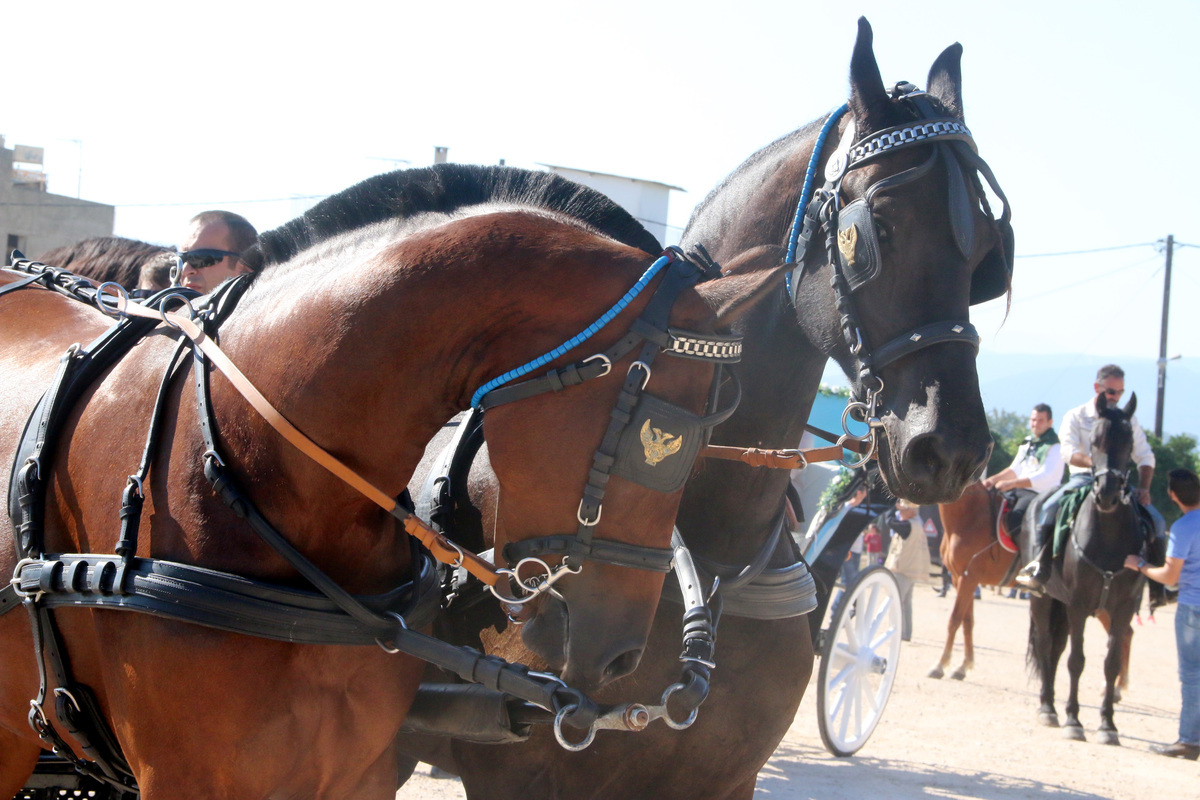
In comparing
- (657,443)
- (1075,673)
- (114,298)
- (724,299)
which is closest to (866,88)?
(724,299)

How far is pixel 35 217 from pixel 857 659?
74.9ft

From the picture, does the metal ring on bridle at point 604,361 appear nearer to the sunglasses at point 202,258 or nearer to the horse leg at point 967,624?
the sunglasses at point 202,258

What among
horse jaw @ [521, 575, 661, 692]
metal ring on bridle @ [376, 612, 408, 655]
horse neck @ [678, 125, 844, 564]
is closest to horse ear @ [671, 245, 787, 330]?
horse jaw @ [521, 575, 661, 692]

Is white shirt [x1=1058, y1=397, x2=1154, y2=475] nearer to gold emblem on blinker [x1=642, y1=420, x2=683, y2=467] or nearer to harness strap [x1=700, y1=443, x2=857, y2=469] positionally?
harness strap [x1=700, y1=443, x2=857, y2=469]

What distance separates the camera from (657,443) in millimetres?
1719

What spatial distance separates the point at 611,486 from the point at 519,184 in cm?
72

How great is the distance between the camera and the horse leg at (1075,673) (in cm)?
765

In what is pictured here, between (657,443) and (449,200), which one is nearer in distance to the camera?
(657,443)

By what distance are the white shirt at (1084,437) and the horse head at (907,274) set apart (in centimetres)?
698

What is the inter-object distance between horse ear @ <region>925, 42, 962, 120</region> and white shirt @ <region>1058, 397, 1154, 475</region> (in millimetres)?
6672

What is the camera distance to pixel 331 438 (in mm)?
1889

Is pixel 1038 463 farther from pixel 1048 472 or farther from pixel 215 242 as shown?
pixel 215 242

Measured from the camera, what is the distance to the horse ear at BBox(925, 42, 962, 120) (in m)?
2.58

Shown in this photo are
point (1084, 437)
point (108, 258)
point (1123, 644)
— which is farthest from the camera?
point (1084, 437)
